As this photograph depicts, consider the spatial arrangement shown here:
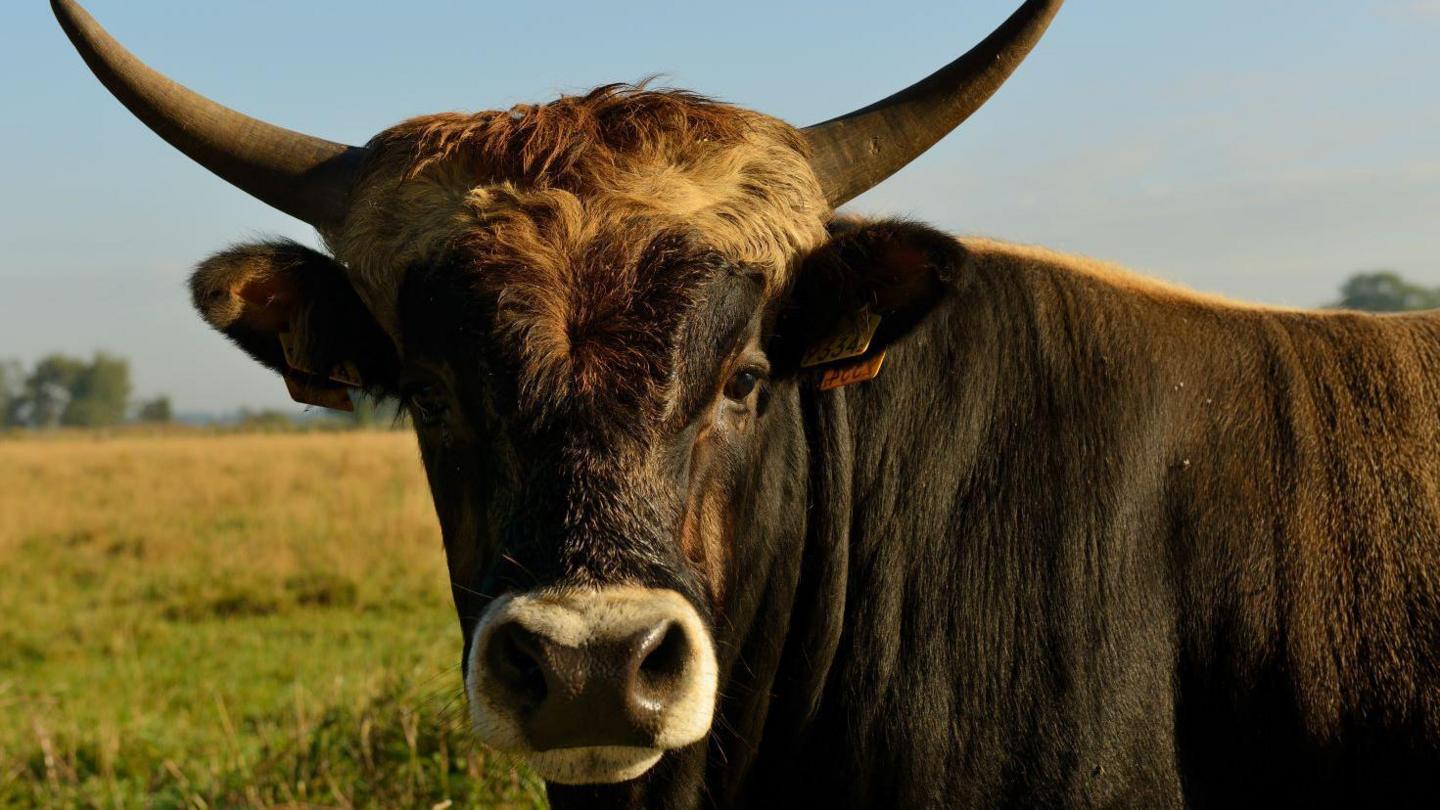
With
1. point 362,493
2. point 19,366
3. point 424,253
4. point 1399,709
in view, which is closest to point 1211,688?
point 1399,709

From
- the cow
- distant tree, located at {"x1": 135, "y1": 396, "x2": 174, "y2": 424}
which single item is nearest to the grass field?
the cow

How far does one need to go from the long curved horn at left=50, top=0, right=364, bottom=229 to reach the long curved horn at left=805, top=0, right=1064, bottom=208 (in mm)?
1464

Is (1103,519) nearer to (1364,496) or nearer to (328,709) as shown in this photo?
(1364,496)

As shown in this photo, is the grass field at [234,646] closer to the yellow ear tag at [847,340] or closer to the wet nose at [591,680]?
the wet nose at [591,680]

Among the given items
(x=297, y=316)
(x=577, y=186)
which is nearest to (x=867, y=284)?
(x=577, y=186)

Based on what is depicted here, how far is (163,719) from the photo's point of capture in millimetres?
8992

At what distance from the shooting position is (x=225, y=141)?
4.10 m

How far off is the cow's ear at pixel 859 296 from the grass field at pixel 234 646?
1655mm

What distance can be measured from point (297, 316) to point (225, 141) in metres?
0.59

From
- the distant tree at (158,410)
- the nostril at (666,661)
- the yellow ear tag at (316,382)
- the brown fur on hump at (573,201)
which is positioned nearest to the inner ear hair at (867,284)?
the brown fur on hump at (573,201)

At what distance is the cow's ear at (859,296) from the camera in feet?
12.6

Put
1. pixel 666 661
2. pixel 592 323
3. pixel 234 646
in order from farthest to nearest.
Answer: pixel 234 646, pixel 592 323, pixel 666 661

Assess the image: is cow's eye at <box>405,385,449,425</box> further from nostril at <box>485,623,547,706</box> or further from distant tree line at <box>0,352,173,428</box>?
distant tree line at <box>0,352,173,428</box>

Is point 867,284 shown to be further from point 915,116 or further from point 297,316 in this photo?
point 297,316
